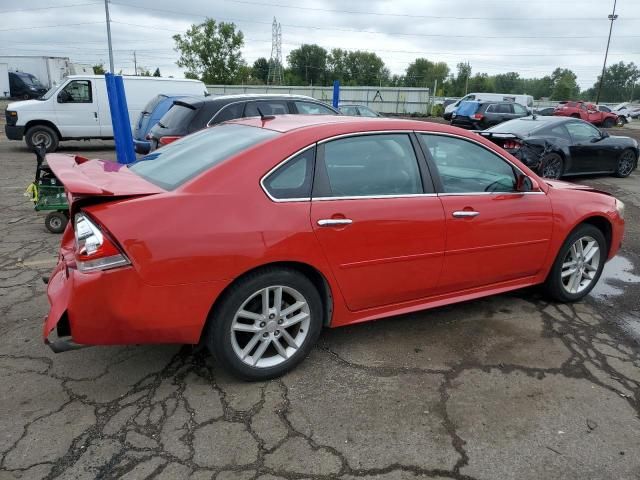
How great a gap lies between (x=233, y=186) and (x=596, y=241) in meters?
3.32

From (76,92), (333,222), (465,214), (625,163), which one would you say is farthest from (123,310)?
(76,92)

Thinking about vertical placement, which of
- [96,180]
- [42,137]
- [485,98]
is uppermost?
[485,98]

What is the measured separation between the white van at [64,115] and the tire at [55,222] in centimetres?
830

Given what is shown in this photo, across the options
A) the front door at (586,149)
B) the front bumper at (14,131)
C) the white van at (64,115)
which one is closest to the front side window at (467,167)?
the front door at (586,149)

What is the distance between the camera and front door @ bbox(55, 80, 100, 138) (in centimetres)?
1317

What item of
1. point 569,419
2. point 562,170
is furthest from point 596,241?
point 562,170

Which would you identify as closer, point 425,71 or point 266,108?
point 266,108

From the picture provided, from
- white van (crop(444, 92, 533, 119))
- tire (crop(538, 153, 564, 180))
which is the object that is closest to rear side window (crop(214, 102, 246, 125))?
tire (crop(538, 153, 564, 180))

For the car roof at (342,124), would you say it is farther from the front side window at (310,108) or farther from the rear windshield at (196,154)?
the front side window at (310,108)

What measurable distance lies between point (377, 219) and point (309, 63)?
99.3m

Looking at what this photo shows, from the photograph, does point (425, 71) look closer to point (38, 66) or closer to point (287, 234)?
point (38, 66)

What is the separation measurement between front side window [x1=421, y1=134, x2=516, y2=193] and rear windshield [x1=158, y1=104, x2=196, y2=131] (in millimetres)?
4804

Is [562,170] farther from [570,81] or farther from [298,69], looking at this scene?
[570,81]

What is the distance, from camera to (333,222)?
2.98m
